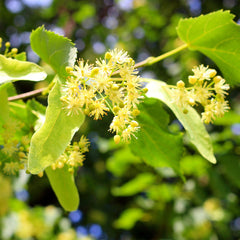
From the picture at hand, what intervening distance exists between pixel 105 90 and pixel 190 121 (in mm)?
308

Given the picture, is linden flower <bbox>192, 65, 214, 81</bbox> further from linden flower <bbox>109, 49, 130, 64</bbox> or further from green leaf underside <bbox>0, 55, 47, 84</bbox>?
green leaf underside <bbox>0, 55, 47, 84</bbox>

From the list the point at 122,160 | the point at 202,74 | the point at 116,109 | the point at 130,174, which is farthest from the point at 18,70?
the point at 130,174

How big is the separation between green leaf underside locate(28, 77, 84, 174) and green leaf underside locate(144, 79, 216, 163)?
0.26 m

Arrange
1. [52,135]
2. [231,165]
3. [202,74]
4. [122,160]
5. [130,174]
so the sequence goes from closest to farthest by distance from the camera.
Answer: [52,135]
[202,74]
[231,165]
[122,160]
[130,174]

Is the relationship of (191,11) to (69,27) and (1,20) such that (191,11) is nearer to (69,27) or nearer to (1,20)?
(69,27)

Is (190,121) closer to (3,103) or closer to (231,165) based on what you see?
(3,103)

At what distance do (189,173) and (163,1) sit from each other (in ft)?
8.32

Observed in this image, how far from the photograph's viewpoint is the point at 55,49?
0.83 meters

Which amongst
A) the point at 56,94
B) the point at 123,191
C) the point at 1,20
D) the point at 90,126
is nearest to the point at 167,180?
the point at 123,191

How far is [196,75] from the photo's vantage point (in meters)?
0.79

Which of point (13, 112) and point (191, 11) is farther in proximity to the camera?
point (191, 11)

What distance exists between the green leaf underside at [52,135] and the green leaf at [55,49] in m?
0.10

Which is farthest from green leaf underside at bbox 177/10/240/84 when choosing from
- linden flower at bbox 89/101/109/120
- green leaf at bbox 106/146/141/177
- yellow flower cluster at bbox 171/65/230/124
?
green leaf at bbox 106/146/141/177

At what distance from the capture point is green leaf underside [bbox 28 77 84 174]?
0.62m
